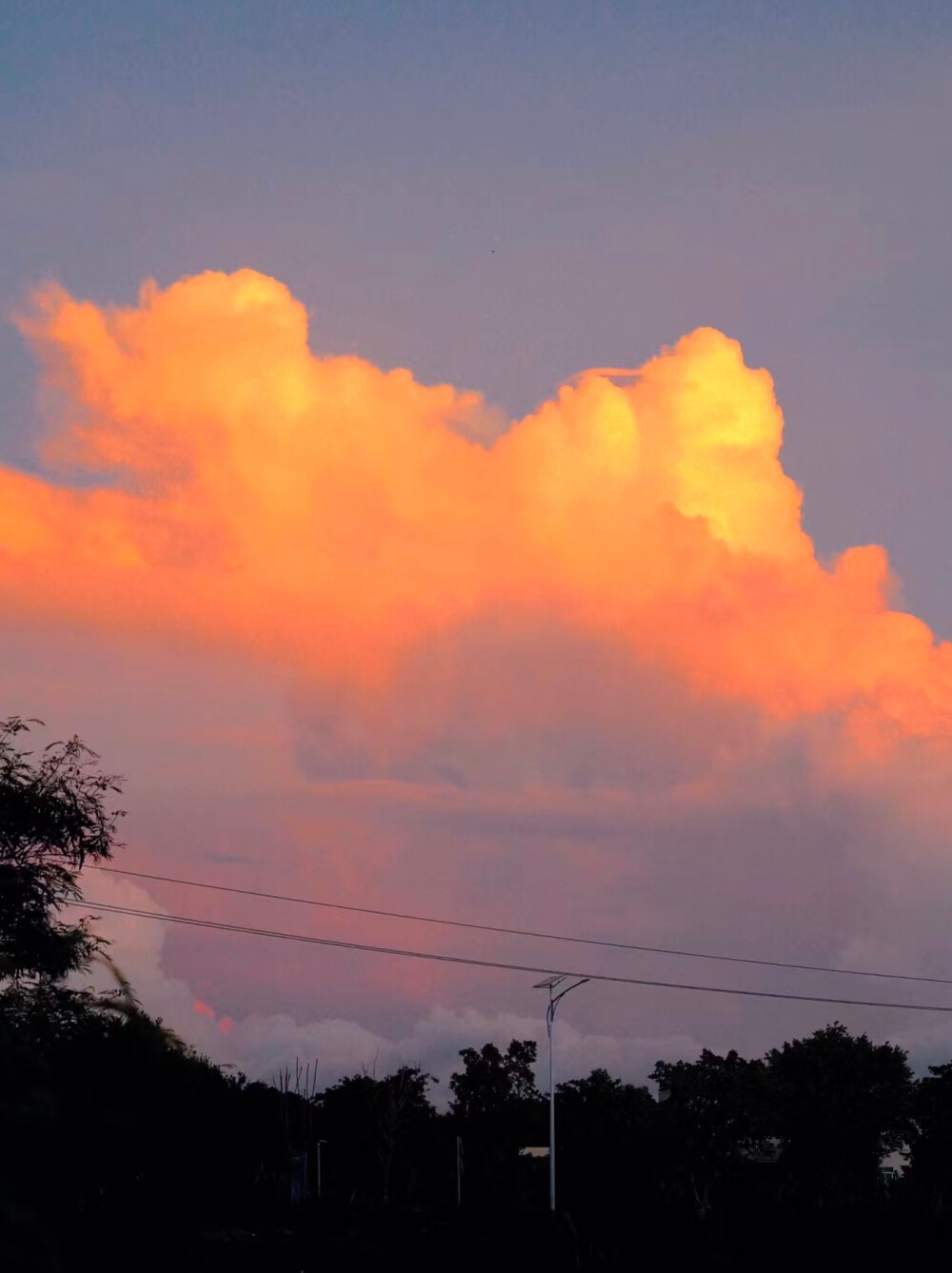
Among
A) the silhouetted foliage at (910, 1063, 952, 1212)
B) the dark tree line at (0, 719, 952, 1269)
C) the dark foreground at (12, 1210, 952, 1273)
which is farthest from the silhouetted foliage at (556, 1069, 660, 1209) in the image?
the dark foreground at (12, 1210, 952, 1273)

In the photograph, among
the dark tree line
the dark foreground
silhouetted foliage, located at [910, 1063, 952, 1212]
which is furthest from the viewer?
silhouetted foliage, located at [910, 1063, 952, 1212]

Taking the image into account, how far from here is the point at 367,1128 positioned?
351ft

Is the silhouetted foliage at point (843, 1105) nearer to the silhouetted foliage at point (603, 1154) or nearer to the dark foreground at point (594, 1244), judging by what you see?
the silhouetted foliage at point (603, 1154)

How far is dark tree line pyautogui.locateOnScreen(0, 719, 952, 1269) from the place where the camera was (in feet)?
50.5

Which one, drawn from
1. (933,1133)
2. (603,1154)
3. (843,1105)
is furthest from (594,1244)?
(843,1105)

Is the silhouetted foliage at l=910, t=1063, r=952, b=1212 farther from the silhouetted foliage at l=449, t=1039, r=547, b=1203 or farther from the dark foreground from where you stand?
the dark foreground

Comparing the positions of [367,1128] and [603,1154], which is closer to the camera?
[603,1154]

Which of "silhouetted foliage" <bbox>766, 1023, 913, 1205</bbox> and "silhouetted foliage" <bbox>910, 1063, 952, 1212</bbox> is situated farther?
"silhouetted foliage" <bbox>766, 1023, 913, 1205</bbox>

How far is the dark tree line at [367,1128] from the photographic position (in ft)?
50.5

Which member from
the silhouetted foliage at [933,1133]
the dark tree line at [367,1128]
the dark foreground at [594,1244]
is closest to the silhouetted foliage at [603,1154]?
the dark tree line at [367,1128]

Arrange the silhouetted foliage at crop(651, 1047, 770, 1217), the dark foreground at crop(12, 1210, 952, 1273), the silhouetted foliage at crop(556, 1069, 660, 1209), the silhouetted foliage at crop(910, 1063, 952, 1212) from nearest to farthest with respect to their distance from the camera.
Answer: the dark foreground at crop(12, 1210, 952, 1273), the silhouetted foliage at crop(556, 1069, 660, 1209), the silhouetted foliage at crop(910, 1063, 952, 1212), the silhouetted foliage at crop(651, 1047, 770, 1217)

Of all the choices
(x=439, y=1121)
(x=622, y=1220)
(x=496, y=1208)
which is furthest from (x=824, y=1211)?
(x=439, y=1121)

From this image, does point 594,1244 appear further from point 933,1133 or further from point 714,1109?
point 714,1109

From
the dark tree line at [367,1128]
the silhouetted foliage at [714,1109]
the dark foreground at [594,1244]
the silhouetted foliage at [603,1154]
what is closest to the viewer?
the dark tree line at [367,1128]
